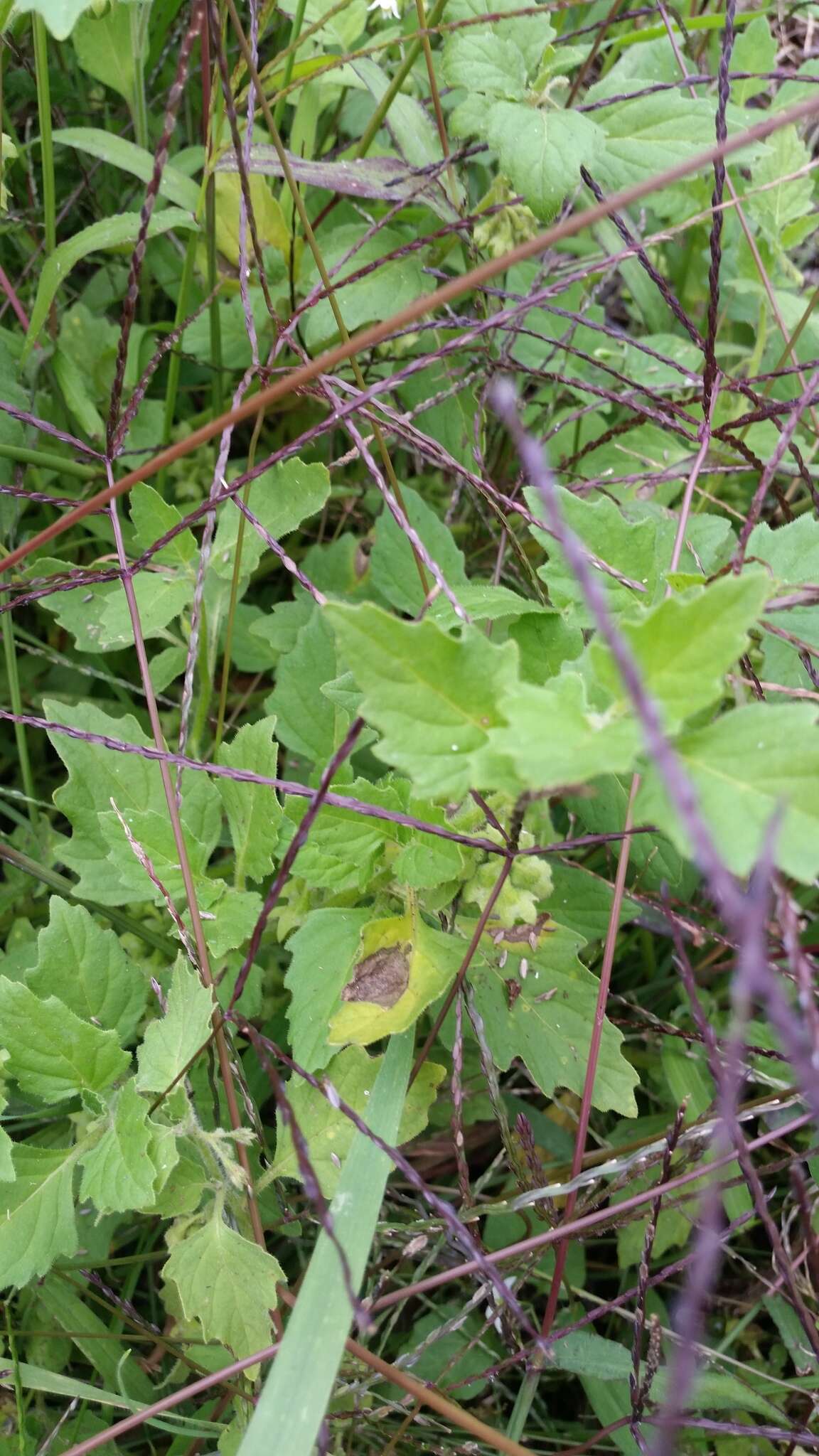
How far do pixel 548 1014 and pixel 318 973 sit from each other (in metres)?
0.32

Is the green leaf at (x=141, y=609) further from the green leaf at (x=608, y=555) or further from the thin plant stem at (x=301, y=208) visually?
the green leaf at (x=608, y=555)

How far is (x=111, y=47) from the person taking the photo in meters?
1.84

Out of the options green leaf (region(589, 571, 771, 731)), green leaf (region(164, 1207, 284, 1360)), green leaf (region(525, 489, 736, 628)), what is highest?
green leaf (region(589, 571, 771, 731))

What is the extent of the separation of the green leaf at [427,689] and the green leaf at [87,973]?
26.4 inches

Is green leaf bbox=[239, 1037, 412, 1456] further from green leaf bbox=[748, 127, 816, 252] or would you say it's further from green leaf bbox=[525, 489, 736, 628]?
green leaf bbox=[748, 127, 816, 252]

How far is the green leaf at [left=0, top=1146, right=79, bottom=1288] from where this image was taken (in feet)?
4.34

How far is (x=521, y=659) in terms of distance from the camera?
1.41 meters

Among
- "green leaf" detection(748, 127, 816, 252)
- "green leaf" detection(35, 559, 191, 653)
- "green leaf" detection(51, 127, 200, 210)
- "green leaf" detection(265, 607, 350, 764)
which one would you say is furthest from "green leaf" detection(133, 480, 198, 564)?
"green leaf" detection(748, 127, 816, 252)

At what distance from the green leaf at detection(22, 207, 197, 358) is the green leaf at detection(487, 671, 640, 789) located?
1168mm

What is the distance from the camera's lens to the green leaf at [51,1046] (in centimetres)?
134

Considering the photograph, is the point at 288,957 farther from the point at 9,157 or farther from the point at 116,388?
the point at 9,157

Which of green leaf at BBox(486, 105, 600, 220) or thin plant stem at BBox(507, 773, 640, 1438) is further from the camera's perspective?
green leaf at BBox(486, 105, 600, 220)

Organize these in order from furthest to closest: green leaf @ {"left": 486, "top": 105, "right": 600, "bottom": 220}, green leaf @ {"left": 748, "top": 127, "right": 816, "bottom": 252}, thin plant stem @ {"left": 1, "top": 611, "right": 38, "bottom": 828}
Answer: green leaf @ {"left": 748, "top": 127, "right": 816, "bottom": 252} → thin plant stem @ {"left": 1, "top": 611, "right": 38, "bottom": 828} → green leaf @ {"left": 486, "top": 105, "right": 600, "bottom": 220}

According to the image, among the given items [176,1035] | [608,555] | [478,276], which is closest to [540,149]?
[608,555]
